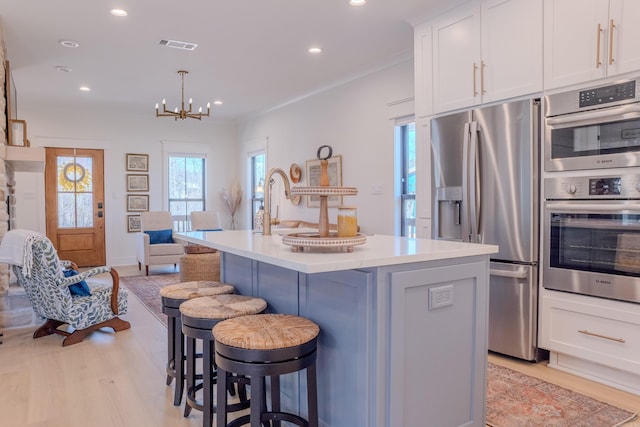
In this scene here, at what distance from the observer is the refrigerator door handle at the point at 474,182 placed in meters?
3.18

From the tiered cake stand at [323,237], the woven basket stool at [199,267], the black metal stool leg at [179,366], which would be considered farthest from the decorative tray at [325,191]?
the woven basket stool at [199,267]

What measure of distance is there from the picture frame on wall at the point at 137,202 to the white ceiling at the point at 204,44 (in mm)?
1908

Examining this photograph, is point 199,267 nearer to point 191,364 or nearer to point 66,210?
point 191,364

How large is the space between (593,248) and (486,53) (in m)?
1.53

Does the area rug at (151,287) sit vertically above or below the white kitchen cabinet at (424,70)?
below

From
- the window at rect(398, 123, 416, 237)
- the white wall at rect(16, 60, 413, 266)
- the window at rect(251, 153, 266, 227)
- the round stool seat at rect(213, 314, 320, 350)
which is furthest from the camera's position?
the window at rect(251, 153, 266, 227)

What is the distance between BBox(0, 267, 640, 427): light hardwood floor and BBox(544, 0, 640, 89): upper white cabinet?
1.87 metres

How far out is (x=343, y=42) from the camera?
443 cm

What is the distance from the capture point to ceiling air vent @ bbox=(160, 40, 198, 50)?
172 inches

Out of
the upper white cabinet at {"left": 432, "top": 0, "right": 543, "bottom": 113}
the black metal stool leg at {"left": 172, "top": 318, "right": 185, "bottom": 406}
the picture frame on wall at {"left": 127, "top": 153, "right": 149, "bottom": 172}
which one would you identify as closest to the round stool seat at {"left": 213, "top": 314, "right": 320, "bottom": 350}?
the black metal stool leg at {"left": 172, "top": 318, "right": 185, "bottom": 406}

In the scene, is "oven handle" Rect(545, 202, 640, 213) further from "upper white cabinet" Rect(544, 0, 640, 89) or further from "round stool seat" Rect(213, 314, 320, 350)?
"round stool seat" Rect(213, 314, 320, 350)

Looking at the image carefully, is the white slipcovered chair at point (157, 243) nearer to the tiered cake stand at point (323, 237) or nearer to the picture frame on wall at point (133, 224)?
the picture frame on wall at point (133, 224)

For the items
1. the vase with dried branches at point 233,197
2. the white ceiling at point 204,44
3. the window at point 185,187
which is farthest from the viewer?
the vase with dried branches at point 233,197

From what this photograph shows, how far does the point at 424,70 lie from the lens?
3680 mm
